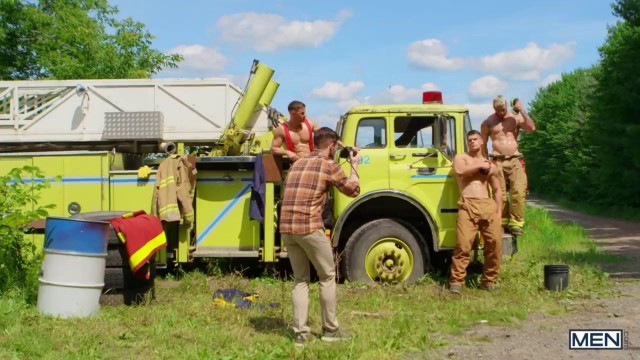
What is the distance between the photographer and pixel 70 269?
6.72 m

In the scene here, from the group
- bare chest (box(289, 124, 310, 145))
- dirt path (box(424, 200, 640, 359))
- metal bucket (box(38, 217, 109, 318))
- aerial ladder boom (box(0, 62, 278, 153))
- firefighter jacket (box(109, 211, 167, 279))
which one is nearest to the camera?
dirt path (box(424, 200, 640, 359))

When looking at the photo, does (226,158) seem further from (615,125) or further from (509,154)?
(615,125)

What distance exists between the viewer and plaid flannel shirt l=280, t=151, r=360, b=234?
585cm

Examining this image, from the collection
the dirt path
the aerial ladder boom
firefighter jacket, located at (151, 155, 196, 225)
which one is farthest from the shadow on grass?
the aerial ladder boom

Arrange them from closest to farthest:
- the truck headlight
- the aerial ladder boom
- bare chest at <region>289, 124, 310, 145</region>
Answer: bare chest at <region>289, 124, 310, 145</region>, the truck headlight, the aerial ladder boom

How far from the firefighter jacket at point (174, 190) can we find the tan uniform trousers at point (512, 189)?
152 inches

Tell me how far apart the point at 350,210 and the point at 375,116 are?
1.23 metres

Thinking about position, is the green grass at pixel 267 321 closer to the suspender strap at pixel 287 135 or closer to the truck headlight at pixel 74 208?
the truck headlight at pixel 74 208

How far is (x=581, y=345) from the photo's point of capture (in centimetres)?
580

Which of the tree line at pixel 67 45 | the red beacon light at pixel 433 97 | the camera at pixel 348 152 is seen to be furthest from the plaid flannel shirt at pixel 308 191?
the tree line at pixel 67 45

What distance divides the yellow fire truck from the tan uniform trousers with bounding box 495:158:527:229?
2.11ft

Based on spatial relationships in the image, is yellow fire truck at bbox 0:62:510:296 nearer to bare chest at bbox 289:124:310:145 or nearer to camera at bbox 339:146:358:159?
bare chest at bbox 289:124:310:145

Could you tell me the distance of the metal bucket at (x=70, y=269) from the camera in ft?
22.0

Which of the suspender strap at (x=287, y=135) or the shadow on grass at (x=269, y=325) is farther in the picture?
the suspender strap at (x=287, y=135)
